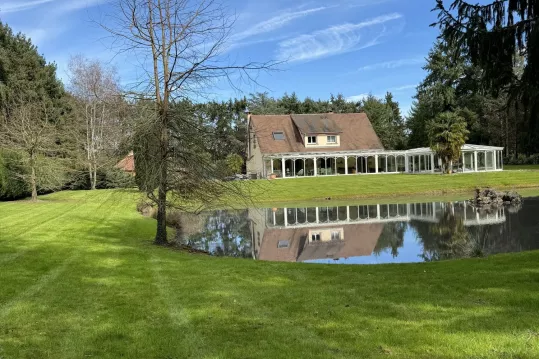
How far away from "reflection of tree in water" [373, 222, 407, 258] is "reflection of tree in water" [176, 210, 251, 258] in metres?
3.70

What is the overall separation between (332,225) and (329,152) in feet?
88.0

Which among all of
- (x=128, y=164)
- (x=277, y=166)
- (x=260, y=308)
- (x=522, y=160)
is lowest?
(x=260, y=308)

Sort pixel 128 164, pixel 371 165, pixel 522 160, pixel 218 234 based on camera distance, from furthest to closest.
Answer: pixel 371 165, pixel 522 160, pixel 218 234, pixel 128 164

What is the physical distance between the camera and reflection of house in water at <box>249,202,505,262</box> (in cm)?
1230

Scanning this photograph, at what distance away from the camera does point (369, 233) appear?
592 inches

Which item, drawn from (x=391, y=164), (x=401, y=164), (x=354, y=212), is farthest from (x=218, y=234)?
(x=401, y=164)

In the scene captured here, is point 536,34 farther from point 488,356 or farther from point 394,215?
point 394,215

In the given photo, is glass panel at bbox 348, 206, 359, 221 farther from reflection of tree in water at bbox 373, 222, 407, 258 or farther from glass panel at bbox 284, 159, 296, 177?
glass panel at bbox 284, 159, 296, 177

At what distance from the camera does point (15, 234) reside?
11.7 metres

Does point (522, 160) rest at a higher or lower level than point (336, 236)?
higher

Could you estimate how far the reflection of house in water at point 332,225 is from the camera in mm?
12305

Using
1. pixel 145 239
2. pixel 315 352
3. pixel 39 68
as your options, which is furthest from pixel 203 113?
pixel 39 68

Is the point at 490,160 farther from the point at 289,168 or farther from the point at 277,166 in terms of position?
the point at 277,166

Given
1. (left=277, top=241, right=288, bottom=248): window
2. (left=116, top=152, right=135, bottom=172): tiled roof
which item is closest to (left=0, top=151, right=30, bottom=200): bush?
(left=116, top=152, right=135, bottom=172): tiled roof
